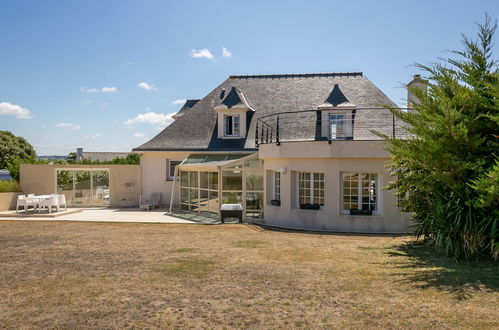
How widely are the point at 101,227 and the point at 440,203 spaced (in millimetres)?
13240

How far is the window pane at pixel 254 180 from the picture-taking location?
744 inches

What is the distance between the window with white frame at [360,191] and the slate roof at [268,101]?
19.3 feet

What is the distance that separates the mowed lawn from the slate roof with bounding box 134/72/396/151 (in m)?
10.9

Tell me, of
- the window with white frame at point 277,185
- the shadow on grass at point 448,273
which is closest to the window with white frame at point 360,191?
the window with white frame at point 277,185

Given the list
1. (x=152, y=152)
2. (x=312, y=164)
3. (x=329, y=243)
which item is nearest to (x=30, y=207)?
(x=152, y=152)

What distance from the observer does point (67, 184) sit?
84.2 feet

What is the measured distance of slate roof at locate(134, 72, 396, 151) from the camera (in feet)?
74.7

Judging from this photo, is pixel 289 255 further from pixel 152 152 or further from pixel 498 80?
pixel 152 152

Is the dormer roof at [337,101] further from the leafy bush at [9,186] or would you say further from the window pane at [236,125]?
the leafy bush at [9,186]

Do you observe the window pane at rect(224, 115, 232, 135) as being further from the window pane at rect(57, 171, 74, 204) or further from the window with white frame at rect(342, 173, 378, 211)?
the window pane at rect(57, 171, 74, 204)

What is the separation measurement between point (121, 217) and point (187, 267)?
12146 mm

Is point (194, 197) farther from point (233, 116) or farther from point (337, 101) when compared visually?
point (337, 101)

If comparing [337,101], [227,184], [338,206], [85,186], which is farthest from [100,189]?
[338,206]

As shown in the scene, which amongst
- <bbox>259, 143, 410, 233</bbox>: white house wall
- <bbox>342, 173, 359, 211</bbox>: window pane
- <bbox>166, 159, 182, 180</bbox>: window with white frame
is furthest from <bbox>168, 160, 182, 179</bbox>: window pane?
<bbox>342, 173, 359, 211</bbox>: window pane
